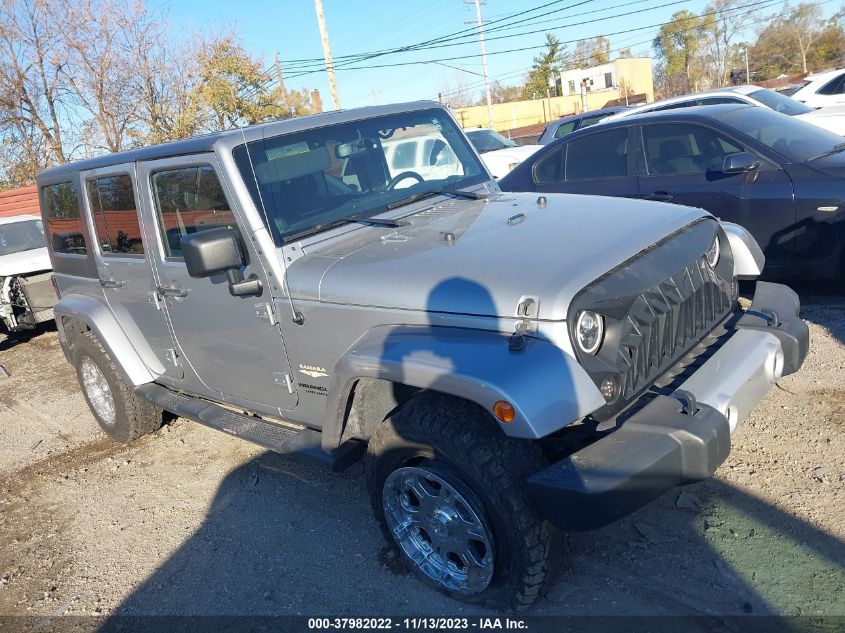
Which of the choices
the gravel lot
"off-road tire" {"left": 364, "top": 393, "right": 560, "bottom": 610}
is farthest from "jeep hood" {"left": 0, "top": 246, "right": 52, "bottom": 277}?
"off-road tire" {"left": 364, "top": 393, "right": 560, "bottom": 610}

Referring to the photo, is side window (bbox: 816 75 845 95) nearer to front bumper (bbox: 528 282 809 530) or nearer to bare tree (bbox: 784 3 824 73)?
front bumper (bbox: 528 282 809 530)

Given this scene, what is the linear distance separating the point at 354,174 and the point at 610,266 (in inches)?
64.2

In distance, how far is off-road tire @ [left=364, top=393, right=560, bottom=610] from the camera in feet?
8.59

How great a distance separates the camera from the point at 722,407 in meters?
2.75

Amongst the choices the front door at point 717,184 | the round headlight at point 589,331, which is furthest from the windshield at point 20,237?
the round headlight at point 589,331

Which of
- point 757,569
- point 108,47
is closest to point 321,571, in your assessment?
point 757,569

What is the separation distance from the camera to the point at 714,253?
11.8 feet

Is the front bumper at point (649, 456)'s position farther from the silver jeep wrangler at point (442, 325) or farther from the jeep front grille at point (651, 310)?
the jeep front grille at point (651, 310)

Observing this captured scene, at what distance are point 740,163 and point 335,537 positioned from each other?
Answer: 432 centimetres

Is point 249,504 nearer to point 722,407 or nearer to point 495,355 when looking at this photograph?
point 495,355

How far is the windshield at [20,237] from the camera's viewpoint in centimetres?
959

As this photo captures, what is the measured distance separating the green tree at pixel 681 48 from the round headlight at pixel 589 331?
64.3m

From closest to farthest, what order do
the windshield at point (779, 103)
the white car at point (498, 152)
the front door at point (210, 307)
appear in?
the front door at point (210, 307), the windshield at point (779, 103), the white car at point (498, 152)

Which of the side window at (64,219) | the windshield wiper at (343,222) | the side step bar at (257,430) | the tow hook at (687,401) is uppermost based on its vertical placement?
the side window at (64,219)
